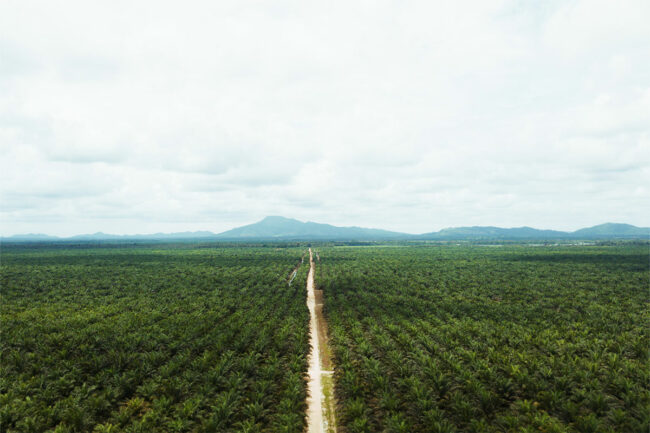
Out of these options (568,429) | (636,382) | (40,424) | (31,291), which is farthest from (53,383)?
(31,291)

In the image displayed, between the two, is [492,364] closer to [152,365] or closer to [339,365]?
[339,365]

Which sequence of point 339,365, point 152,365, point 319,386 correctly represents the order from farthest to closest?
1. point 339,365
2. point 152,365
3. point 319,386

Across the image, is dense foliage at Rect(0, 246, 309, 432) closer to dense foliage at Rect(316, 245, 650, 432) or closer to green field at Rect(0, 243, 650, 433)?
green field at Rect(0, 243, 650, 433)

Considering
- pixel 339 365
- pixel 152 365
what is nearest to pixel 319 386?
pixel 339 365

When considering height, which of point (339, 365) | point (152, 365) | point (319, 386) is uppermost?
point (152, 365)

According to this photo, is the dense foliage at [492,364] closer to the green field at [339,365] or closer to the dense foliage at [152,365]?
the green field at [339,365]

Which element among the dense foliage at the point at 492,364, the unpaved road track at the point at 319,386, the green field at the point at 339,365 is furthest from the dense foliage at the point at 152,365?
the dense foliage at the point at 492,364

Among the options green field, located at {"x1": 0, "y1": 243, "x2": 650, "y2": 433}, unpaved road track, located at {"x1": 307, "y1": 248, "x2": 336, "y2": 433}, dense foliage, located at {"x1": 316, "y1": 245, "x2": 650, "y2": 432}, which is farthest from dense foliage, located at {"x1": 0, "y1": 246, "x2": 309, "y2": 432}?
dense foliage, located at {"x1": 316, "y1": 245, "x2": 650, "y2": 432}

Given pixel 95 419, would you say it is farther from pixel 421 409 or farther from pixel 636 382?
pixel 636 382
